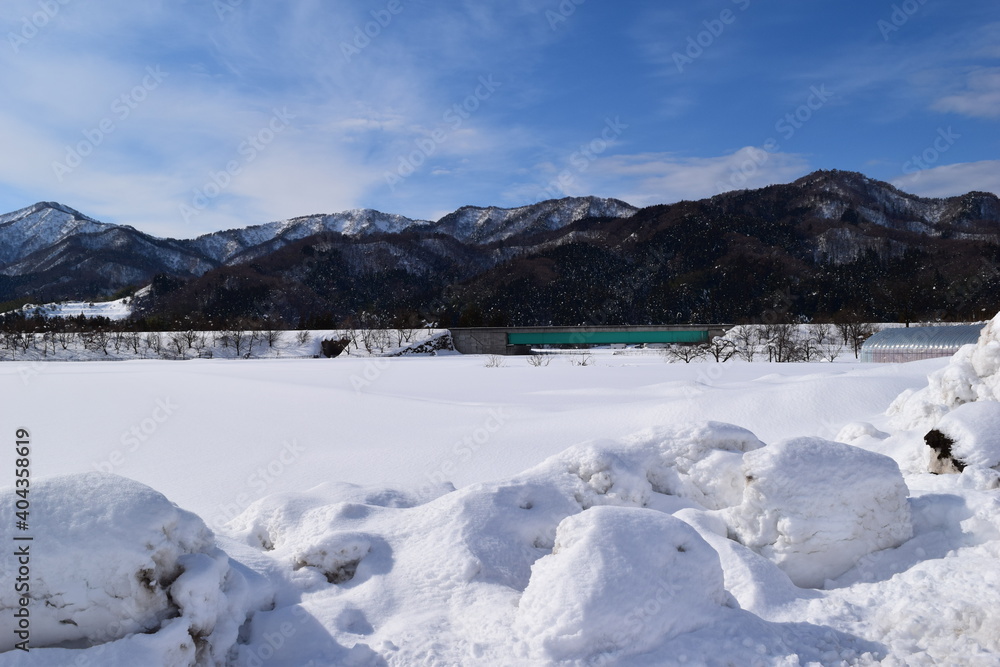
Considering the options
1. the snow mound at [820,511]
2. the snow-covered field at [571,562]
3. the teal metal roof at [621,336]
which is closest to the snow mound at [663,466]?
the snow-covered field at [571,562]

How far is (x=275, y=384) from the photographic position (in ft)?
65.1

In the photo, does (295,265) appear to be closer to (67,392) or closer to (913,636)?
(67,392)

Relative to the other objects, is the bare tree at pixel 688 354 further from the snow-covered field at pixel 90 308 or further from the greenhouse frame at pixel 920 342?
the snow-covered field at pixel 90 308

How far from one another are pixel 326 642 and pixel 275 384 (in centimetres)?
1775

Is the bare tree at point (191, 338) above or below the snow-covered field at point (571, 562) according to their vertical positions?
above

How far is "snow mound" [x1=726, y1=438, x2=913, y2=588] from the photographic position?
446 centimetres

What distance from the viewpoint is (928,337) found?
987 inches

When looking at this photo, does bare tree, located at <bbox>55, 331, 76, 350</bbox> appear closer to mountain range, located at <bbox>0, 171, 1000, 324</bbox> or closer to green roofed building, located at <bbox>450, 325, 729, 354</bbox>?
mountain range, located at <bbox>0, 171, 1000, 324</bbox>

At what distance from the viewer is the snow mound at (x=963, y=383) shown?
6902 millimetres

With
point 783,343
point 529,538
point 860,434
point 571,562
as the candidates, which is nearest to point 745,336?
point 783,343

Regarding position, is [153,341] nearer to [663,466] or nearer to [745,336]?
[745,336]

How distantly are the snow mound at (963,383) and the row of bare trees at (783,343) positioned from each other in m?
26.7

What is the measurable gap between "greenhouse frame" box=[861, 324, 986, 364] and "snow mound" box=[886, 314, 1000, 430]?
62.2ft

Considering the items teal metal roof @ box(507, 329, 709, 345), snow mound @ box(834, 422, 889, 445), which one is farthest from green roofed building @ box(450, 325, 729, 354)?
snow mound @ box(834, 422, 889, 445)
